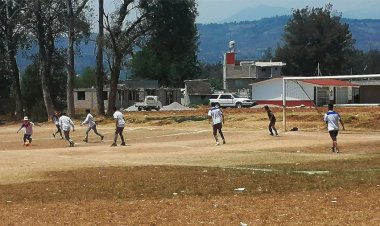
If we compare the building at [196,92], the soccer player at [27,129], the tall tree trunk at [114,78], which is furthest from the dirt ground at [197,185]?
the building at [196,92]

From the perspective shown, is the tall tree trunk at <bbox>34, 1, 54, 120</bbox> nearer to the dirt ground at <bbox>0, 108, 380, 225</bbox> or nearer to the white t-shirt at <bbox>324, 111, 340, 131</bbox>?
the dirt ground at <bbox>0, 108, 380, 225</bbox>

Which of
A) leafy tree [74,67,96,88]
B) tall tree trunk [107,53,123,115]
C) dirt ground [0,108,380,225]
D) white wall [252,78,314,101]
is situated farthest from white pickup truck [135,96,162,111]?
leafy tree [74,67,96,88]

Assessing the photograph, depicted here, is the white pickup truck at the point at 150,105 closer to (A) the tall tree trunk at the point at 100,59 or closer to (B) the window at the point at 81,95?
(B) the window at the point at 81,95

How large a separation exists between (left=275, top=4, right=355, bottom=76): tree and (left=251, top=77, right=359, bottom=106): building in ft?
86.7

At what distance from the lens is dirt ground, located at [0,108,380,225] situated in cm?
1159

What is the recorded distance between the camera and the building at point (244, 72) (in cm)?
11038

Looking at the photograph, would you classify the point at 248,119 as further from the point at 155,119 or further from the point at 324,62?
the point at 324,62

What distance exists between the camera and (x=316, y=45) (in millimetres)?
113188

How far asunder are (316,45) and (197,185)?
100 metres

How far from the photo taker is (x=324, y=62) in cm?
11125

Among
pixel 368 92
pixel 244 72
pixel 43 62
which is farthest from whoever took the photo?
pixel 244 72

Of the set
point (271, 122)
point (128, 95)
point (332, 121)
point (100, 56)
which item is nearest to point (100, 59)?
point (100, 56)

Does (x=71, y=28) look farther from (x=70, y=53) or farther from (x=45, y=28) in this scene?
(x=45, y=28)

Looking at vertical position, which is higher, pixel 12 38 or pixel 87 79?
pixel 12 38
